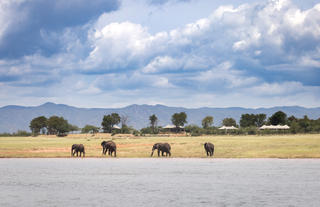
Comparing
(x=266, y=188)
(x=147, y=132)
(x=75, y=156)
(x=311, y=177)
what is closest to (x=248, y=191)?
(x=266, y=188)

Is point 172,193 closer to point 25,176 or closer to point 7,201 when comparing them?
point 7,201

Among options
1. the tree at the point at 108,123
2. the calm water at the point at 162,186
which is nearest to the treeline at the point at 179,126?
the tree at the point at 108,123

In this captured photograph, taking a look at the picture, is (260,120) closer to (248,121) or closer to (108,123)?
(248,121)

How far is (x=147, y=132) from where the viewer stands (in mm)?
160500

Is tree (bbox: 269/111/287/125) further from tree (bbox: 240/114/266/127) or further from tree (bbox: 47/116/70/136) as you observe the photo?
tree (bbox: 47/116/70/136)

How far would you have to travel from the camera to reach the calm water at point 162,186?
2247 cm

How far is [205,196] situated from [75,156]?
110 ft

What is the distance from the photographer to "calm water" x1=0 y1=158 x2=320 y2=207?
2247cm

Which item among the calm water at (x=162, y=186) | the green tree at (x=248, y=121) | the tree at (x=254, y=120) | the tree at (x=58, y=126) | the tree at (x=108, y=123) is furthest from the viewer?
the tree at (x=254, y=120)

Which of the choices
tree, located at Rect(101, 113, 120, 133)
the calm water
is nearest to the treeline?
tree, located at Rect(101, 113, 120, 133)

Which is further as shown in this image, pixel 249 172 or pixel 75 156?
pixel 75 156

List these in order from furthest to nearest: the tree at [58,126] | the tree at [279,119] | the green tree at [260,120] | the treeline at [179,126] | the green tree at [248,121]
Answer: the green tree at [260,120]
the green tree at [248,121]
the tree at [279,119]
the tree at [58,126]
the treeline at [179,126]

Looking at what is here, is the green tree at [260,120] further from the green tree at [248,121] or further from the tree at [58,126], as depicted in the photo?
the tree at [58,126]

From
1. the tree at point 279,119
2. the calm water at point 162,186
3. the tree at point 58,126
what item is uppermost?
the tree at point 279,119
